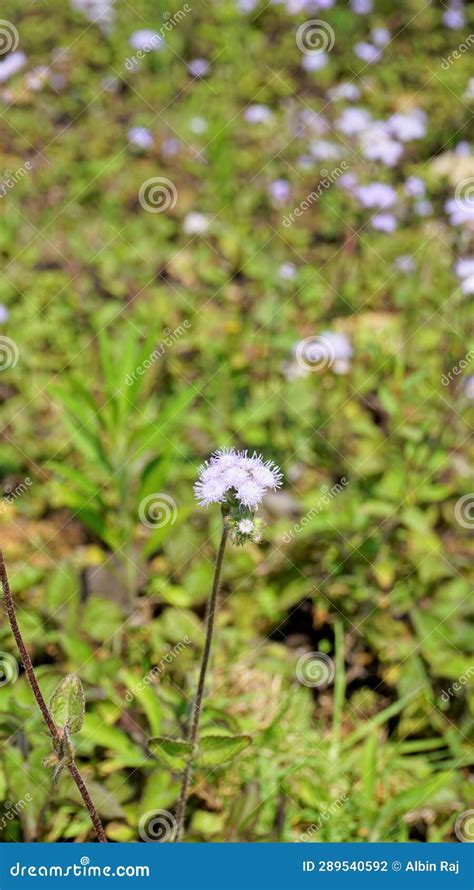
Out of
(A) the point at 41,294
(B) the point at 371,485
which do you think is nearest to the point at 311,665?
(B) the point at 371,485

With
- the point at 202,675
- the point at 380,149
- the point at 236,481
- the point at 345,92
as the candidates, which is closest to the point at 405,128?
the point at 380,149

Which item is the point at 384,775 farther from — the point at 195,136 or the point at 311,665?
the point at 195,136

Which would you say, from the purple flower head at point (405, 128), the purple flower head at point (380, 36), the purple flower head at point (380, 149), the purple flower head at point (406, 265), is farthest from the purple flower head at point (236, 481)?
the purple flower head at point (380, 36)

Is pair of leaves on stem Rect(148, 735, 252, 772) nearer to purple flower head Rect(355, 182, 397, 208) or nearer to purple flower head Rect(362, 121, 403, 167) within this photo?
purple flower head Rect(355, 182, 397, 208)

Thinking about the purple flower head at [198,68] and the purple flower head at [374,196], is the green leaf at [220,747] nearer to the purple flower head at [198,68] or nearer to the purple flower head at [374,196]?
the purple flower head at [374,196]

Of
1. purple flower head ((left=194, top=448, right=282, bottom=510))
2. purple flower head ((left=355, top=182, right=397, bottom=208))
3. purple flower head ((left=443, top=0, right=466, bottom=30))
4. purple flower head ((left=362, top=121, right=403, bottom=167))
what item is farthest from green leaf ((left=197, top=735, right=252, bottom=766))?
purple flower head ((left=443, top=0, right=466, bottom=30))

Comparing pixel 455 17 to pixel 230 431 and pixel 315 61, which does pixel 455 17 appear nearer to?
pixel 315 61

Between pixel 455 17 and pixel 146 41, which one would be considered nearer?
pixel 146 41
